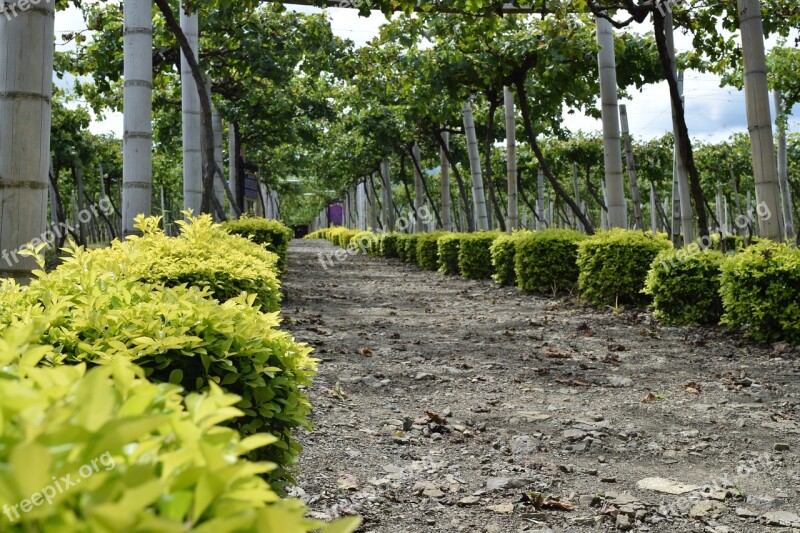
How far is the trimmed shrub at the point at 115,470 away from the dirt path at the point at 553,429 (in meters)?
2.49

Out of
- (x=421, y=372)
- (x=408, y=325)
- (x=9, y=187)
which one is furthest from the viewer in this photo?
(x=408, y=325)

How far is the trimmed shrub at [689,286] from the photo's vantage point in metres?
8.04

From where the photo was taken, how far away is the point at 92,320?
8.50ft

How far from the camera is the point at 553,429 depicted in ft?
15.4

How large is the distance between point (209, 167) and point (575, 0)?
5.27 metres

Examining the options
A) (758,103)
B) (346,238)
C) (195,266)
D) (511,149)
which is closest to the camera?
(195,266)

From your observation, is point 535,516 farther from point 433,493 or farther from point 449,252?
point 449,252

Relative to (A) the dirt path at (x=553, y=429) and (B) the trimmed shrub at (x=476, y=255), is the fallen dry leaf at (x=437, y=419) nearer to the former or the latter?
(A) the dirt path at (x=553, y=429)

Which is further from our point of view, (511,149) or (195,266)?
(511,149)

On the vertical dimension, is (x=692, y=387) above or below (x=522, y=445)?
above

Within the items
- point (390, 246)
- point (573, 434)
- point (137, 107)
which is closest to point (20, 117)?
point (137, 107)

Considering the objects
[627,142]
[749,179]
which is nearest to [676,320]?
[627,142]

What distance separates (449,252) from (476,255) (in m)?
2.04

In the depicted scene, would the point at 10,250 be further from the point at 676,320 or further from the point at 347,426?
the point at 676,320
